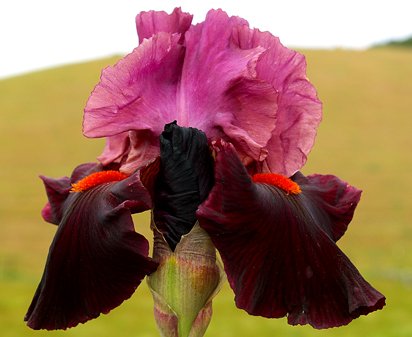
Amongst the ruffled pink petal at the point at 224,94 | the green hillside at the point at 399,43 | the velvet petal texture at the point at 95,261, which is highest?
the ruffled pink petal at the point at 224,94

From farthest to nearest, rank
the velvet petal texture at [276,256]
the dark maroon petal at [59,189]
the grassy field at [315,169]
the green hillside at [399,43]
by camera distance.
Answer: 1. the green hillside at [399,43]
2. the grassy field at [315,169]
3. the dark maroon petal at [59,189]
4. the velvet petal texture at [276,256]

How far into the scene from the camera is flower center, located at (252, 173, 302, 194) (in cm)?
129

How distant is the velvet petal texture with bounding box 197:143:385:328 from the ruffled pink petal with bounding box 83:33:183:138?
0.17 m

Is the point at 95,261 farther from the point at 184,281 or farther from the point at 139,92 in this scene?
the point at 139,92

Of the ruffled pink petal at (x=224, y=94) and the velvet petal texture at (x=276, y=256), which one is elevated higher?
the ruffled pink petal at (x=224, y=94)

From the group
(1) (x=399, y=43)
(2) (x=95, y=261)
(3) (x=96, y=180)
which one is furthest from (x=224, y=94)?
(1) (x=399, y=43)

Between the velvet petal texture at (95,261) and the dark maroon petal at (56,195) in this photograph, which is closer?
the velvet petal texture at (95,261)

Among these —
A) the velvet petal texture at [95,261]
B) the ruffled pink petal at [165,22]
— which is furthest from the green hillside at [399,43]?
the velvet petal texture at [95,261]

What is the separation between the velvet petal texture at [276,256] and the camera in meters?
1.17

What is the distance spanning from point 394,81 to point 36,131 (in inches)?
508

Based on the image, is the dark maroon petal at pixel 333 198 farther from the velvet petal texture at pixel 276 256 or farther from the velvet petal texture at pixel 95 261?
the velvet petal texture at pixel 95 261

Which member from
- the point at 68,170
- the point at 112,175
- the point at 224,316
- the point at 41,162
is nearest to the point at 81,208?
the point at 112,175

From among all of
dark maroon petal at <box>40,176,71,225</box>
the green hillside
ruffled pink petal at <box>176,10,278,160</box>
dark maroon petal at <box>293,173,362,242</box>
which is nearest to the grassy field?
dark maroon petal at <box>40,176,71,225</box>

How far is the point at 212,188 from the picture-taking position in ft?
4.00
